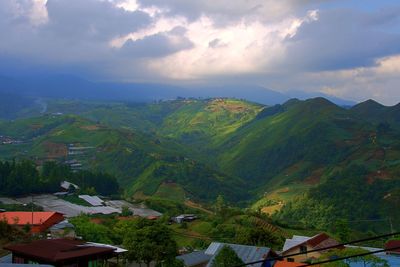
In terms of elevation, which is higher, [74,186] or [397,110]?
[397,110]

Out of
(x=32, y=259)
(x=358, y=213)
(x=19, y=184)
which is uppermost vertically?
(x=32, y=259)

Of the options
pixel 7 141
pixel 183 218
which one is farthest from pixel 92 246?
pixel 7 141

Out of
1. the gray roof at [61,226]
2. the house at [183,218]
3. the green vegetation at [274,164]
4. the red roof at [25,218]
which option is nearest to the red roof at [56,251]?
the gray roof at [61,226]

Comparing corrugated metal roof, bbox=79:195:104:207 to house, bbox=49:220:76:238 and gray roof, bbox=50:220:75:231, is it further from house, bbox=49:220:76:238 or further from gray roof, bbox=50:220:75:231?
gray roof, bbox=50:220:75:231

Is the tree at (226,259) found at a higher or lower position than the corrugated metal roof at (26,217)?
higher

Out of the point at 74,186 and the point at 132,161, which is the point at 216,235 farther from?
the point at 132,161

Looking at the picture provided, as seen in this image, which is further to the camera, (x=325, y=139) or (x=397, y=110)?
(x=397, y=110)

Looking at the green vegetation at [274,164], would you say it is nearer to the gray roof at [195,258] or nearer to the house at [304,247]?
the house at [304,247]

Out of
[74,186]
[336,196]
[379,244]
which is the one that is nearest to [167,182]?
[74,186]
